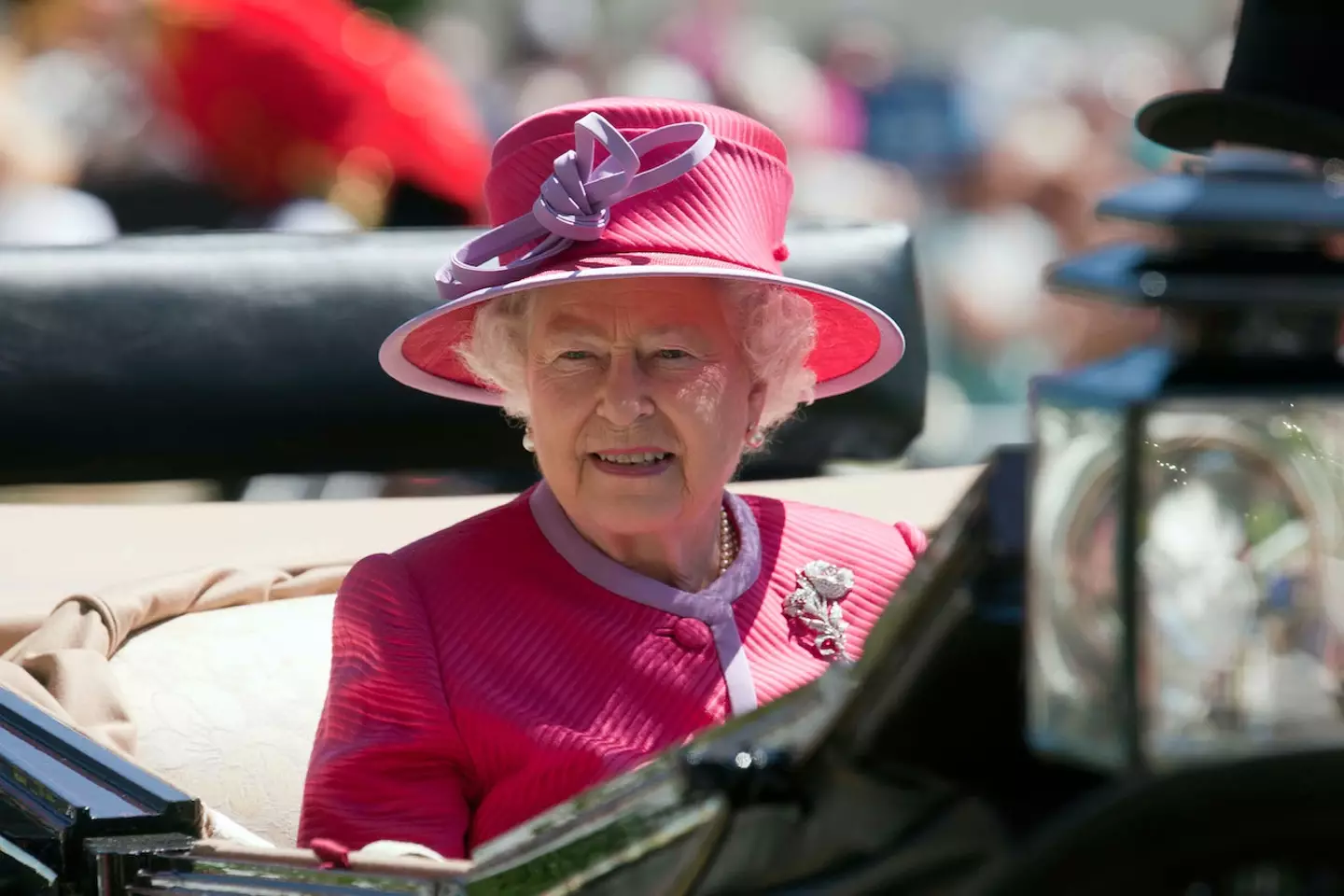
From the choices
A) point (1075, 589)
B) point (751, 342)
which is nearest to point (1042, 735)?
point (1075, 589)

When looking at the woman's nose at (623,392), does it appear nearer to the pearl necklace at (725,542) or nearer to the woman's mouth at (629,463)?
the woman's mouth at (629,463)

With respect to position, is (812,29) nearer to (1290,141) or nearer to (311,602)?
(311,602)

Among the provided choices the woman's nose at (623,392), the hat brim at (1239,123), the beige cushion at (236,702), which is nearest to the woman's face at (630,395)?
the woman's nose at (623,392)

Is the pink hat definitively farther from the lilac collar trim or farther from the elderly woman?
the lilac collar trim

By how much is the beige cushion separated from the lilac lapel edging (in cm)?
48

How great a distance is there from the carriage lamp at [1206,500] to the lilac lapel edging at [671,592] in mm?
934

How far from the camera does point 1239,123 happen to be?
120 centimetres

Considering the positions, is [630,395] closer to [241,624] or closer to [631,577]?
[631,577]

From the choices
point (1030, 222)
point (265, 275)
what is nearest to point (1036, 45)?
point (1030, 222)

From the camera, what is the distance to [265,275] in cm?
Answer: 267

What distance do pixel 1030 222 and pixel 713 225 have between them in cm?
417

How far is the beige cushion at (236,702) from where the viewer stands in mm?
2162

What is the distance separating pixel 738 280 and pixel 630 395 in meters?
0.16

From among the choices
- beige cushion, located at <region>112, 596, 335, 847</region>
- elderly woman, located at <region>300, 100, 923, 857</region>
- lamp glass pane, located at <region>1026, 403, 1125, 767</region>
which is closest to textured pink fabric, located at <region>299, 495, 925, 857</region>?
elderly woman, located at <region>300, 100, 923, 857</region>
